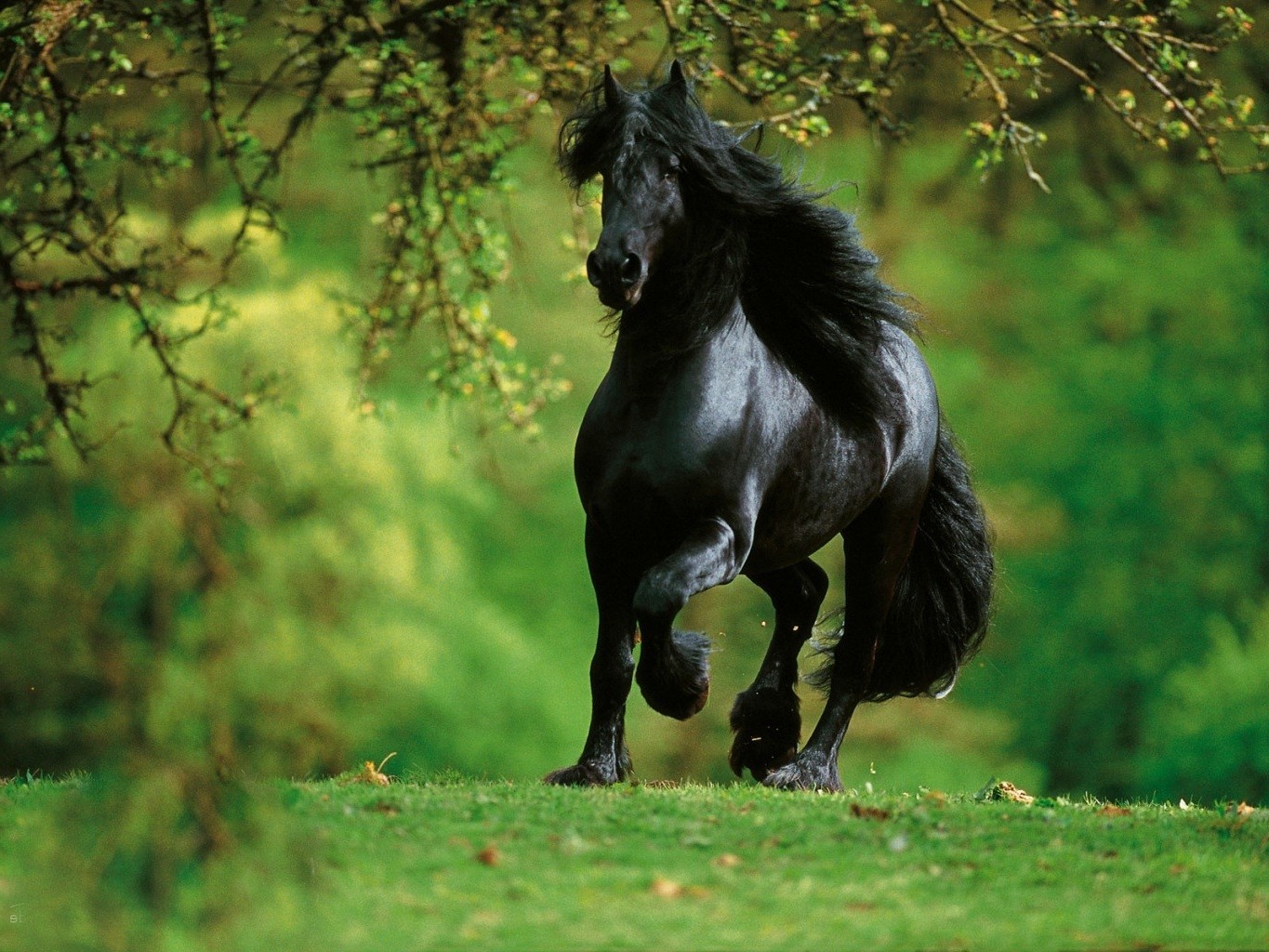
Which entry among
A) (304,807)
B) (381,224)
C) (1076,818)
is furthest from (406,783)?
(381,224)

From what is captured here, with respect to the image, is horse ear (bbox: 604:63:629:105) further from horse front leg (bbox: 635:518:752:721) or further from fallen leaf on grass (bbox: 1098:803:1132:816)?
fallen leaf on grass (bbox: 1098:803:1132:816)

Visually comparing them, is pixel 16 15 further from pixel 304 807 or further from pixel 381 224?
pixel 304 807

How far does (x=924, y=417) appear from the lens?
10195 mm

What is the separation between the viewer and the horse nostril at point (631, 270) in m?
7.79

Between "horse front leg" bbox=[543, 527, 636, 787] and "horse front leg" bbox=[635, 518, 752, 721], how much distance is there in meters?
0.32

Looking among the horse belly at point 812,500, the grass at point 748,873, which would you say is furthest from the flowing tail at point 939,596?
the grass at point 748,873

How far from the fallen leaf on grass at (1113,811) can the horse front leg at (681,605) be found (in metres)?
2.03

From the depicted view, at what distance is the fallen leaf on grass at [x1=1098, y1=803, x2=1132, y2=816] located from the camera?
8.70 metres

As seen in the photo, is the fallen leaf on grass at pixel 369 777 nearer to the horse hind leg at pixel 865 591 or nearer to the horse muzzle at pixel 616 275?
the horse hind leg at pixel 865 591

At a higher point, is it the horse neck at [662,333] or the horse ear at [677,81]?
the horse ear at [677,81]

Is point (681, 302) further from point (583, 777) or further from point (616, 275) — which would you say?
point (583, 777)

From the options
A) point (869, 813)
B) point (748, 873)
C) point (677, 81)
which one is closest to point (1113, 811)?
point (869, 813)

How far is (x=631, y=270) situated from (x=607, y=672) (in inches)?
78.2

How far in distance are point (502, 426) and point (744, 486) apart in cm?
531
